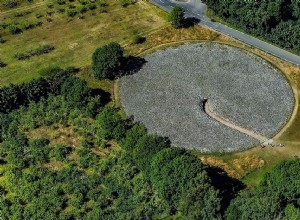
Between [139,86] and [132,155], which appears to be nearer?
[132,155]

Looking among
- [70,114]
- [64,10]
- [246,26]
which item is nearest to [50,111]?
[70,114]

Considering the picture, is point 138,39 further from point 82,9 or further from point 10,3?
point 10,3

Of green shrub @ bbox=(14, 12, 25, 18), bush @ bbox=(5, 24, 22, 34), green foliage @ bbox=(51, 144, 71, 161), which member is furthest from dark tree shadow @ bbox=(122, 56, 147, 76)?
green shrub @ bbox=(14, 12, 25, 18)

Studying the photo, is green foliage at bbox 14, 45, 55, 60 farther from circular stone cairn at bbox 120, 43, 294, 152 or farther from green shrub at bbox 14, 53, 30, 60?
circular stone cairn at bbox 120, 43, 294, 152

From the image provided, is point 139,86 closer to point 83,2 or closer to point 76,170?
point 76,170

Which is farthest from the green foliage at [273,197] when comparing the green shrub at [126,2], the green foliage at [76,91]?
the green shrub at [126,2]

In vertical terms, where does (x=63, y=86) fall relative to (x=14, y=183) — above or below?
above

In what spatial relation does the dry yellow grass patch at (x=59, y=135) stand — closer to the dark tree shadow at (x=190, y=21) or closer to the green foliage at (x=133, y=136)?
the green foliage at (x=133, y=136)
